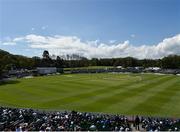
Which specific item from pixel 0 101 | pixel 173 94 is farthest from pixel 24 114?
pixel 173 94

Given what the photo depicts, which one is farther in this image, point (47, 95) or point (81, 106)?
point (47, 95)

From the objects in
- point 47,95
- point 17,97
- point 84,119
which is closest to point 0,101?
point 17,97

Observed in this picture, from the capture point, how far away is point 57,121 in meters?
34.0

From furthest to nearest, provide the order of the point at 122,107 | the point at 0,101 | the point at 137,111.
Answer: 1. the point at 0,101
2. the point at 122,107
3. the point at 137,111

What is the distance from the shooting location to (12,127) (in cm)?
3119

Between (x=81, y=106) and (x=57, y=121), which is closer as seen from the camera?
(x=57, y=121)

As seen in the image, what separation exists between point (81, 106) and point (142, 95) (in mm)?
16611

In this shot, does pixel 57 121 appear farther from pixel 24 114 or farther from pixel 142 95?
pixel 142 95

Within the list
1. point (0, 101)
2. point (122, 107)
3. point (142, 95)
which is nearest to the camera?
point (122, 107)

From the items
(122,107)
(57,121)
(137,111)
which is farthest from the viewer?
(122,107)

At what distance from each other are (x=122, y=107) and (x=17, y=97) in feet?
77.3

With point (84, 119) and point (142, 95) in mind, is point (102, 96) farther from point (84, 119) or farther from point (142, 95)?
point (84, 119)

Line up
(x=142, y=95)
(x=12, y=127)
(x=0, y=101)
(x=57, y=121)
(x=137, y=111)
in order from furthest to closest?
(x=142, y=95) → (x=0, y=101) → (x=137, y=111) → (x=57, y=121) → (x=12, y=127)

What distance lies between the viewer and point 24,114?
37.8 m
